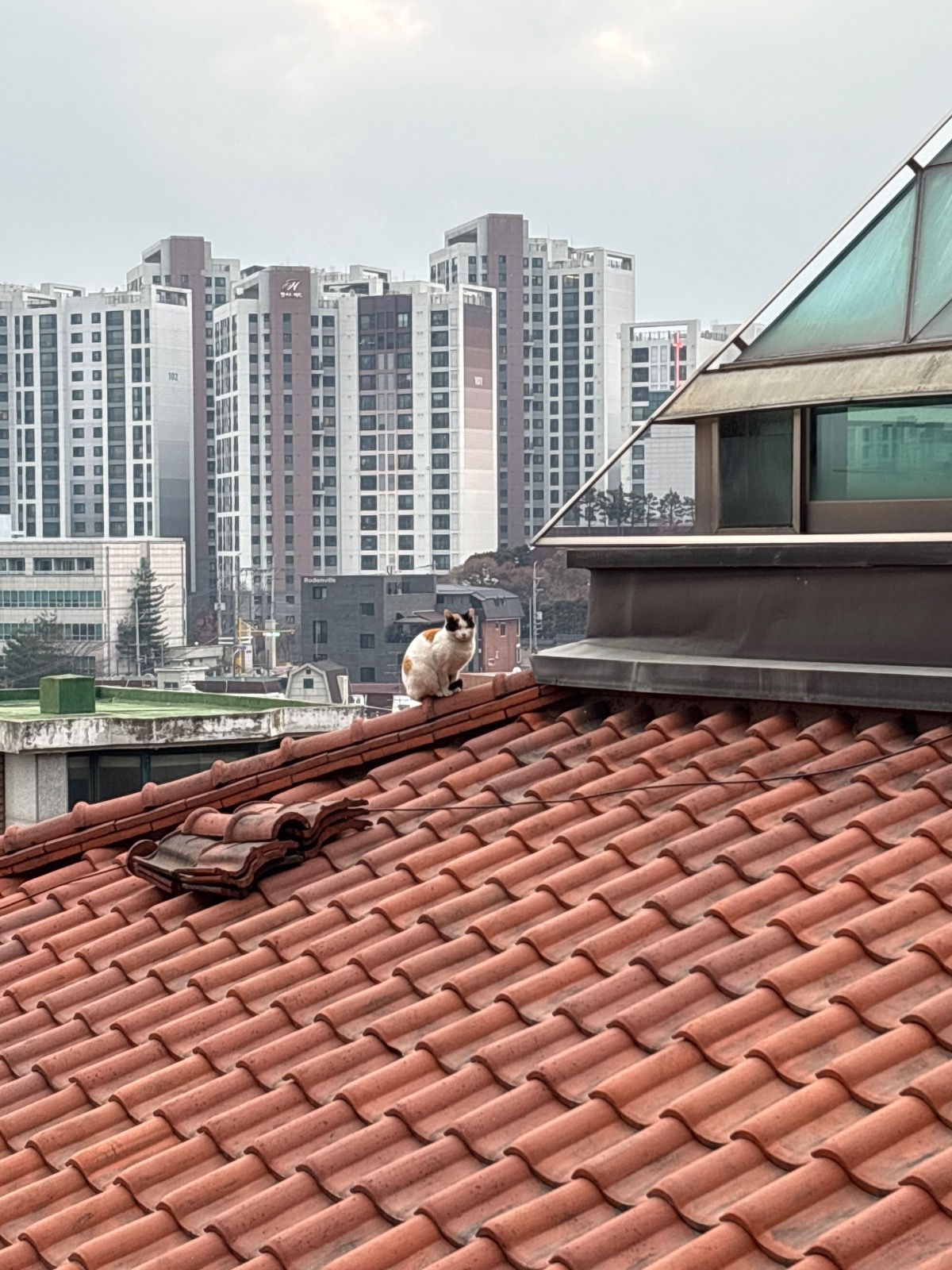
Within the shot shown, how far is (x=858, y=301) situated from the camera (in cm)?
666

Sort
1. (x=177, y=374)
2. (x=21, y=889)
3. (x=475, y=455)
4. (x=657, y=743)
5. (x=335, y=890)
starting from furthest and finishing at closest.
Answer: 1. (x=177, y=374)
2. (x=475, y=455)
3. (x=21, y=889)
4. (x=657, y=743)
5. (x=335, y=890)

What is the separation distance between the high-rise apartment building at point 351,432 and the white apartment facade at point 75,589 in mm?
14405

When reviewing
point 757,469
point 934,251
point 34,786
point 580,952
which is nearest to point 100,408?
point 34,786

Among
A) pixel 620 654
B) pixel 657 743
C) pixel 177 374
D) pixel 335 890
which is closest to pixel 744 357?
pixel 620 654

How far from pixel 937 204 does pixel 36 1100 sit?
5.01 meters

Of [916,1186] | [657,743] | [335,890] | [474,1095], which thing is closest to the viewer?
[916,1186]

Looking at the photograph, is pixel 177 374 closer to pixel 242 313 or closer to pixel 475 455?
pixel 242 313

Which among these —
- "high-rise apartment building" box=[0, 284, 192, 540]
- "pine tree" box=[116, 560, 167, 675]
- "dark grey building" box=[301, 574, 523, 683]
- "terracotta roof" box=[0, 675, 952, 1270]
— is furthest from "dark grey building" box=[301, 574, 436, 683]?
"terracotta roof" box=[0, 675, 952, 1270]

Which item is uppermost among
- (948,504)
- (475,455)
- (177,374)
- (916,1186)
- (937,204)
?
(177,374)

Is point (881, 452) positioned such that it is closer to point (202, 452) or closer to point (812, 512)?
point (812, 512)

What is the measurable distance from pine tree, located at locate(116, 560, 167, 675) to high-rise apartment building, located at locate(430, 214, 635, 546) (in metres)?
30.0

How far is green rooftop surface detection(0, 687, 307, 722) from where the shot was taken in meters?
24.1

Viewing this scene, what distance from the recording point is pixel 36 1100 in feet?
16.7

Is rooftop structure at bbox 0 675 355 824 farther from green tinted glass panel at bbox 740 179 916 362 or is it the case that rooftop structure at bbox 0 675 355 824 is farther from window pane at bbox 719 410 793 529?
green tinted glass panel at bbox 740 179 916 362
